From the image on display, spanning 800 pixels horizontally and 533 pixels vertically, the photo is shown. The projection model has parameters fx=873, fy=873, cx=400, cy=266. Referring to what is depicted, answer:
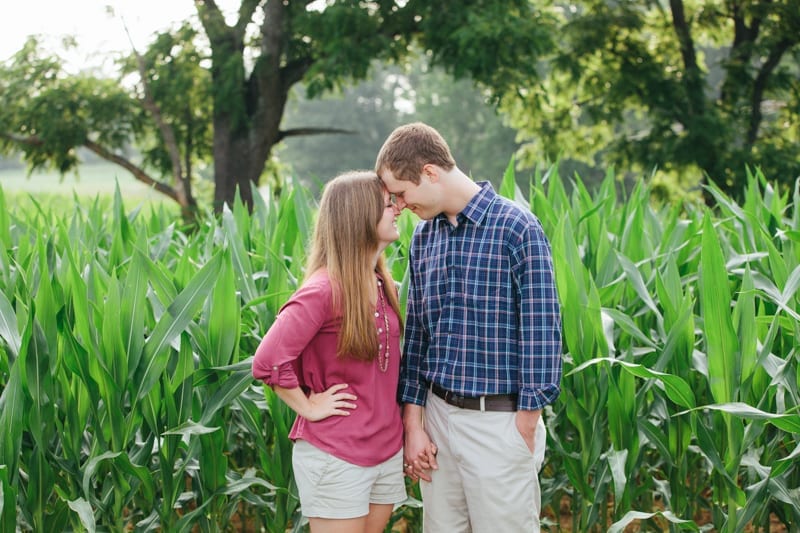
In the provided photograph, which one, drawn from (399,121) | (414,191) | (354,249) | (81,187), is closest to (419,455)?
(354,249)

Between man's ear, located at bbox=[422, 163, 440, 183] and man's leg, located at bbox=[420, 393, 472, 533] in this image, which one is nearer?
man's ear, located at bbox=[422, 163, 440, 183]

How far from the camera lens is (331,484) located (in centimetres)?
189

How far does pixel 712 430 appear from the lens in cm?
223

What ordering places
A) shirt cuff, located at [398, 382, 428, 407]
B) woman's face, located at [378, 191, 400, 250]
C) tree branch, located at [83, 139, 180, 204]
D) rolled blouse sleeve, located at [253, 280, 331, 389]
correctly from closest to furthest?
1. rolled blouse sleeve, located at [253, 280, 331, 389]
2. woman's face, located at [378, 191, 400, 250]
3. shirt cuff, located at [398, 382, 428, 407]
4. tree branch, located at [83, 139, 180, 204]

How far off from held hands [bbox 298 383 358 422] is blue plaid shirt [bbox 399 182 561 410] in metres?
0.19

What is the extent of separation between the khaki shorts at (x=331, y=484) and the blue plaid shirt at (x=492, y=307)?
0.76ft

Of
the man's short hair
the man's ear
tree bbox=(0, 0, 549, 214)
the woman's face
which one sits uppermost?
tree bbox=(0, 0, 549, 214)

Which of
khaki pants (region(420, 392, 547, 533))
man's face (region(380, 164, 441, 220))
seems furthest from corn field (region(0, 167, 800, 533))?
man's face (region(380, 164, 441, 220))

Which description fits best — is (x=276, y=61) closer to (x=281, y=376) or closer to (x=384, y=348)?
(x=384, y=348)

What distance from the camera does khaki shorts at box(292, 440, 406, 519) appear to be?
1890 mm

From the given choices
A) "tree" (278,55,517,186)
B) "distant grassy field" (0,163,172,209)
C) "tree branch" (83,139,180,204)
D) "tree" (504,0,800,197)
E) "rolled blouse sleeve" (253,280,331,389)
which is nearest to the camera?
"rolled blouse sleeve" (253,280,331,389)

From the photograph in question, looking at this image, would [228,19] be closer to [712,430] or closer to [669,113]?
[669,113]

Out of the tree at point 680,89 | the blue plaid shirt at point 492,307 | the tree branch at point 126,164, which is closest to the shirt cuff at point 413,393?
the blue plaid shirt at point 492,307

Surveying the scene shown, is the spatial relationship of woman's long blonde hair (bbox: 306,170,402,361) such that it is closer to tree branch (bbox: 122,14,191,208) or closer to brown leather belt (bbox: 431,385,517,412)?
brown leather belt (bbox: 431,385,517,412)
